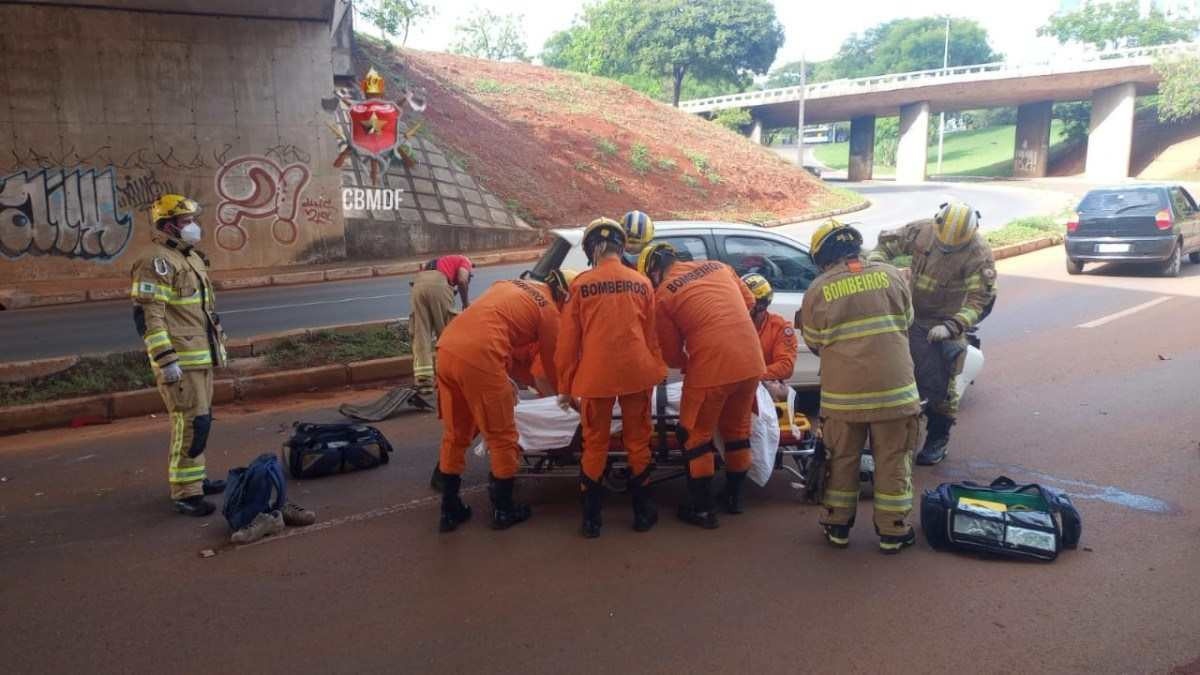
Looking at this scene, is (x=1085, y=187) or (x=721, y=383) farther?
(x=1085, y=187)

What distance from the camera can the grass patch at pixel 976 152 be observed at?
6272 cm

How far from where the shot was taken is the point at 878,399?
14.6ft

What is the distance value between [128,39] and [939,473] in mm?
17593

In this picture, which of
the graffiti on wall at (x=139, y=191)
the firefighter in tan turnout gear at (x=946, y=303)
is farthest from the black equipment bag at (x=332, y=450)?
the graffiti on wall at (x=139, y=191)

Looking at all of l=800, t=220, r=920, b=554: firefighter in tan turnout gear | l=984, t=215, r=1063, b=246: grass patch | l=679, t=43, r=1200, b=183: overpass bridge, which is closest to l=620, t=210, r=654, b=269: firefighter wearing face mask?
l=800, t=220, r=920, b=554: firefighter in tan turnout gear

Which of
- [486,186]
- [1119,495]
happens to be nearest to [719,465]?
[1119,495]

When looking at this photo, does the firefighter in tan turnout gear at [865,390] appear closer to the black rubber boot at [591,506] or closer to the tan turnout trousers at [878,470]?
the tan turnout trousers at [878,470]

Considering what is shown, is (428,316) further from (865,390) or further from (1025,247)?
(1025,247)

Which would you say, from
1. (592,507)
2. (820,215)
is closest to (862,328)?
(592,507)

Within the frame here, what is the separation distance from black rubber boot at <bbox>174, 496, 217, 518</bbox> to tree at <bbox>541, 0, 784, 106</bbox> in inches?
2258

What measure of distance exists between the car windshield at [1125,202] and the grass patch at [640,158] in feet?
56.2

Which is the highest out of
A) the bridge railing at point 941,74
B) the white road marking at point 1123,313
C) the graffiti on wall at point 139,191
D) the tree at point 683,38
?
the tree at point 683,38

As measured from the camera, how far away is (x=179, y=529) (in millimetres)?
5121

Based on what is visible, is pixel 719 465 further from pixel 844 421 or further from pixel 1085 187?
pixel 1085 187
